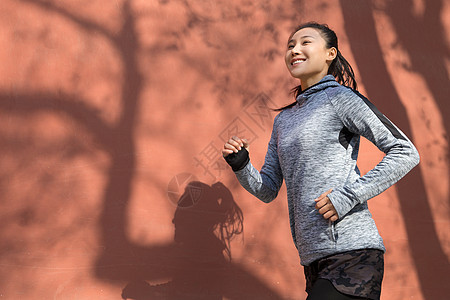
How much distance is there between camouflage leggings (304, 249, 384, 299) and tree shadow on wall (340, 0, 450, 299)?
1.83m

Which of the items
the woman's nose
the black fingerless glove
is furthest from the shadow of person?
the woman's nose

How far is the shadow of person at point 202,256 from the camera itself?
256 centimetres

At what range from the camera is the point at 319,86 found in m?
1.67

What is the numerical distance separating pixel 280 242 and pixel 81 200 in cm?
130

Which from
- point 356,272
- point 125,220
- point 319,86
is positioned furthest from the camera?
point 125,220

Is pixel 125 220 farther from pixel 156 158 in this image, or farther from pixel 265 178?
pixel 265 178

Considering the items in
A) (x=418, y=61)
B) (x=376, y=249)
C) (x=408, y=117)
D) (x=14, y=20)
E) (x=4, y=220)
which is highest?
(x=14, y=20)

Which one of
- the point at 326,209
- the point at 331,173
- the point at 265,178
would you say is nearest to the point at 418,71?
the point at 265,178

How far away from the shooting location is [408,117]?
3.18m

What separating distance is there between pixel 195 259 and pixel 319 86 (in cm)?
144

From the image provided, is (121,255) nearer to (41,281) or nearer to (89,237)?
(89,237)

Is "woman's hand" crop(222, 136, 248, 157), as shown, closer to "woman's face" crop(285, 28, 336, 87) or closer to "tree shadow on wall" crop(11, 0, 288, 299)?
"woman's face" crop(285, 28, 336, 87)

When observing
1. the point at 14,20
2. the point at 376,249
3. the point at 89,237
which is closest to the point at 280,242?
the point at 89,237

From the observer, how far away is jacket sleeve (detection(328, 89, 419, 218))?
140 cm
